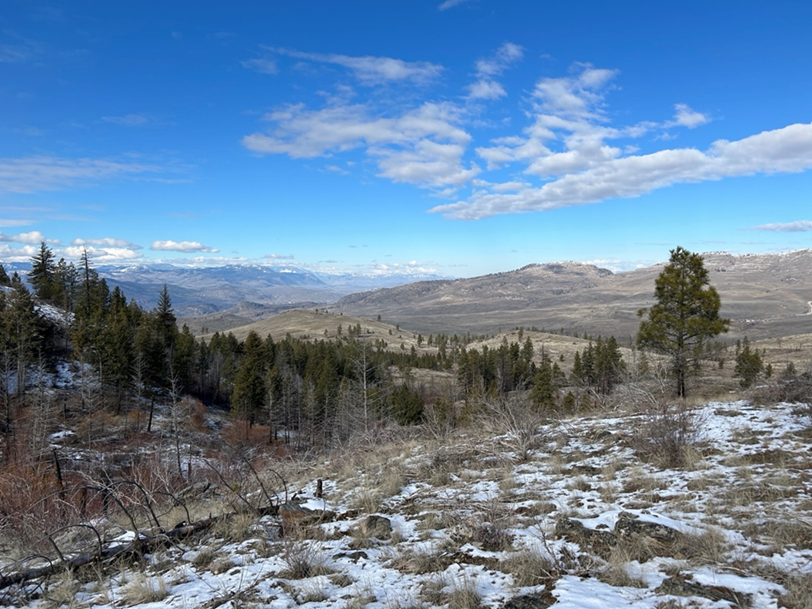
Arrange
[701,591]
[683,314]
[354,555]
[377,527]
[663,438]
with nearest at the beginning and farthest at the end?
1. [701,591]
2. [354,555]
3. [377,527]
4. [663,438]
5. [683,314]

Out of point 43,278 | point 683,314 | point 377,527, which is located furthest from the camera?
point 43,278

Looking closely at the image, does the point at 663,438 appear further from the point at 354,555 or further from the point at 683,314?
the point at 683,314

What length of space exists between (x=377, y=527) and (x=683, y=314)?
22.3 m

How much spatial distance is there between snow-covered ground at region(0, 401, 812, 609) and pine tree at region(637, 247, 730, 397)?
14.7 m

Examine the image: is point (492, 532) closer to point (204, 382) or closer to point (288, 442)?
point (288, 442)

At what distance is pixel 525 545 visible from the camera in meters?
4.99

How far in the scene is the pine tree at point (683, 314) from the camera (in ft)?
71.4

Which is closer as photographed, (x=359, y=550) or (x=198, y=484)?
(x=359, y=550)

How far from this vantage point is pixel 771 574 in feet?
12.5

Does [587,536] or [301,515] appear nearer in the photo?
[587,536]

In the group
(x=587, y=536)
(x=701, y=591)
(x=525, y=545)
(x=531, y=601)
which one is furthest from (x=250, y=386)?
(x=701, y=591)

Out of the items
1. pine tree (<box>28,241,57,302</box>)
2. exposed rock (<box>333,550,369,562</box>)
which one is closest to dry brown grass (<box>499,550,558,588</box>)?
exposed rock (<box>333,550,369,562</box>)

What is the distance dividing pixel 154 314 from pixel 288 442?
125ft

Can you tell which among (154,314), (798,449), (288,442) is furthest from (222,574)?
(154,314)
